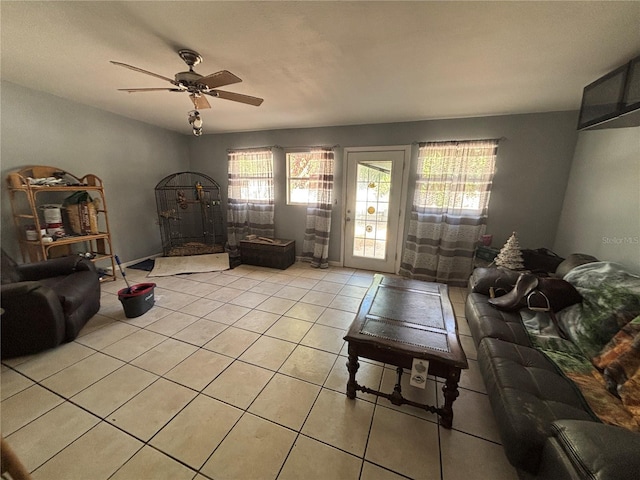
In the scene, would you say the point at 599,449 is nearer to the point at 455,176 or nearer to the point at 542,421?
the point at 542,421

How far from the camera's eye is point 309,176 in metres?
4.04

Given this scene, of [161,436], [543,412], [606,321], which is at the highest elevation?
[606,321]

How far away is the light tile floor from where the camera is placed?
1201mm

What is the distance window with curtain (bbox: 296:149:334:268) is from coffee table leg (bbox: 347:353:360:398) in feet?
8.36

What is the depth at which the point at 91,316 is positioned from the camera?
7.84ft

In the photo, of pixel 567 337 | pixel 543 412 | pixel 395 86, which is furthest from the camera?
pixel 395 86

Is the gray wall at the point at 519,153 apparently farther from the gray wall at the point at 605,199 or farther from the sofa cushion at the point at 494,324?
the sofa cushion at the point at 494,324

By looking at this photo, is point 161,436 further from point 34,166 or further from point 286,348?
point 34,166

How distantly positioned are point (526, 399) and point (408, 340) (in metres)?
0.56

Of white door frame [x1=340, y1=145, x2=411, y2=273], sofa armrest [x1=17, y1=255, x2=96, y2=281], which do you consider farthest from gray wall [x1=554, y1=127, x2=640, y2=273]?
sofa armrest [x1=17, y1=255, x2=96, y2=281]

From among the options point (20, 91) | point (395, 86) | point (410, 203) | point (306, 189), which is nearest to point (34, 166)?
point (20, 91)

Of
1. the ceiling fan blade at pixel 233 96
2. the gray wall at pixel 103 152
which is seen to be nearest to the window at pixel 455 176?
the ceiling fan blade at pixel 233 96

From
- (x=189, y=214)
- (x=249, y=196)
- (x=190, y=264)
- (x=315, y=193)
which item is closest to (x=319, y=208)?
(x=315, y=193)

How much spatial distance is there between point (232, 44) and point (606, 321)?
2987mm
